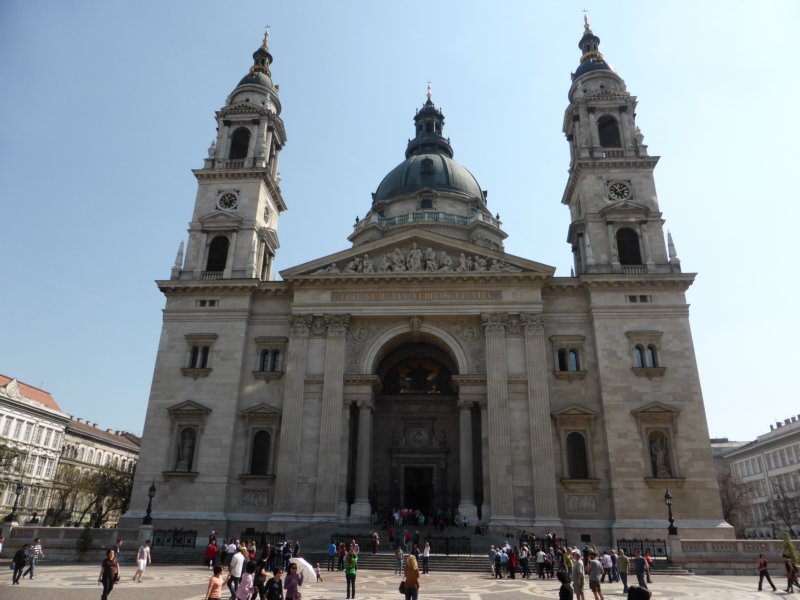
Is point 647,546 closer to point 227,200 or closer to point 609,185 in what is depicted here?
point 609,185

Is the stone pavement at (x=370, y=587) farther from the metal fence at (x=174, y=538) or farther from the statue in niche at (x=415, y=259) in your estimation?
the statue in niche at (x=415, y=259)

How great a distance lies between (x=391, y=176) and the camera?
59625 millimetres

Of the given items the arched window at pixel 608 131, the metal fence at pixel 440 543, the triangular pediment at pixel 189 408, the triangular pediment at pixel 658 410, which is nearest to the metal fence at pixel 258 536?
the metal fence at pixel 440 543

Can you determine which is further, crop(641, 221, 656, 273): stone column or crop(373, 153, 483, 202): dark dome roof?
crop(373, 153, 483, 202): dark dome roof

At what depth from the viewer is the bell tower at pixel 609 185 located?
125ft

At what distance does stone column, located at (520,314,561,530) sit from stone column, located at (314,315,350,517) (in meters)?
10.9

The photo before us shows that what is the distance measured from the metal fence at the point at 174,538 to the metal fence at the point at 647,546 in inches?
847

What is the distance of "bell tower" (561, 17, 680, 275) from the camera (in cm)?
3809

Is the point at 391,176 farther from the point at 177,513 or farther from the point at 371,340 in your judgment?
the point at 177,513

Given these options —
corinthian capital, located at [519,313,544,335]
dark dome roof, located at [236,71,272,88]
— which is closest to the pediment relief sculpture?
corinthian capital, located at [519,313,544,335]

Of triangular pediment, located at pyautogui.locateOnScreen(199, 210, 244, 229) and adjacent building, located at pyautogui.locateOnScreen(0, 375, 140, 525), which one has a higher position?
triangular pediment, located at pyautogui.locateOnScreen(199, 210, 244, 229)

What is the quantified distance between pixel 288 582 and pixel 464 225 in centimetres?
4275

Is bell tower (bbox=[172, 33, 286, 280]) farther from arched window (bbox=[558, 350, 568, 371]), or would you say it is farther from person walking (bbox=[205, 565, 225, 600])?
person walking (bbox=[205, 565, 225, 600])

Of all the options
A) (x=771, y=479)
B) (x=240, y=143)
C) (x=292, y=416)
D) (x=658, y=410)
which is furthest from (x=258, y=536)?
(x=771, y=479)
